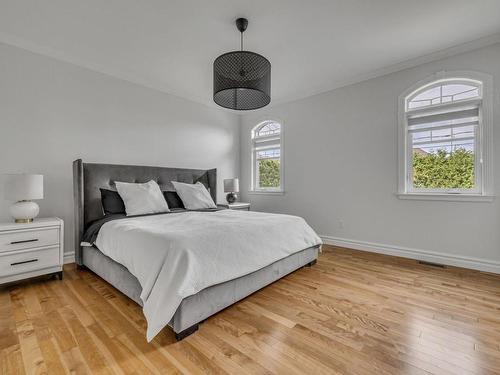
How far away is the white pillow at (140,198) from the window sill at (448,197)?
10.5 ft

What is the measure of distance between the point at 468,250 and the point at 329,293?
6.42 ft

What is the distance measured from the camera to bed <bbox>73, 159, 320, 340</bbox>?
1689 millimetres

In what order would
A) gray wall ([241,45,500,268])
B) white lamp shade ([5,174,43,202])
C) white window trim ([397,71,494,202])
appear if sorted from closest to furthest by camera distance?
white lamp shade ([5,174,43,202])
white window trim ([397,71,494,202])
gray wall ([241,45,500,268])

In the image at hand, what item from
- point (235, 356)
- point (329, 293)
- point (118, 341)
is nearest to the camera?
point (235, 356)

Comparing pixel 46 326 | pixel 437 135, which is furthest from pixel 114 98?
pixel 437 135

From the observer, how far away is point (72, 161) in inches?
126

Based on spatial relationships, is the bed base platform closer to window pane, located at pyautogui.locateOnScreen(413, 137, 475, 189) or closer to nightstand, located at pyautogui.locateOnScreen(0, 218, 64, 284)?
nightstand, located at pyautogui.locateOnScreen(0, 218, 64, 284)

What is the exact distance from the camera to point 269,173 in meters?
5.04

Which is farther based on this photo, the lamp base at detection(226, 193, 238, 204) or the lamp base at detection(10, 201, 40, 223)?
the lamp base at detection(226, 193, 238, 204)

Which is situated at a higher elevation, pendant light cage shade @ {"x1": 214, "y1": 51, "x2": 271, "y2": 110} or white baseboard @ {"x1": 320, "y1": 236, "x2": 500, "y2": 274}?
pendant light cage shade @ {"x1": 214, "y1": 51, "x2": 271, "y2": 110}

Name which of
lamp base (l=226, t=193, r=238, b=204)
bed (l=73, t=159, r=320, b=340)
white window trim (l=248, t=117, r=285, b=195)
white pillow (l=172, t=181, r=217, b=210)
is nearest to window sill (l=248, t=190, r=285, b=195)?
white window trim (l=248, t=117, r=285, b=195)

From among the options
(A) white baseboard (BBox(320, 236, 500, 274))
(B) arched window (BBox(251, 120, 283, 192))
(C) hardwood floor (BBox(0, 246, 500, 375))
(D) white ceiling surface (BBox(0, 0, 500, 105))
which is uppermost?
(D) white ceiling surface (BBox(0, 0, 500, 105))

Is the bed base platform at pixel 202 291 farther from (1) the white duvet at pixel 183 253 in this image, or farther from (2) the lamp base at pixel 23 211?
(2) the lamp base at pixel 23 211

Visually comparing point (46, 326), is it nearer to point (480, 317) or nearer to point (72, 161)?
point (72, 161)
